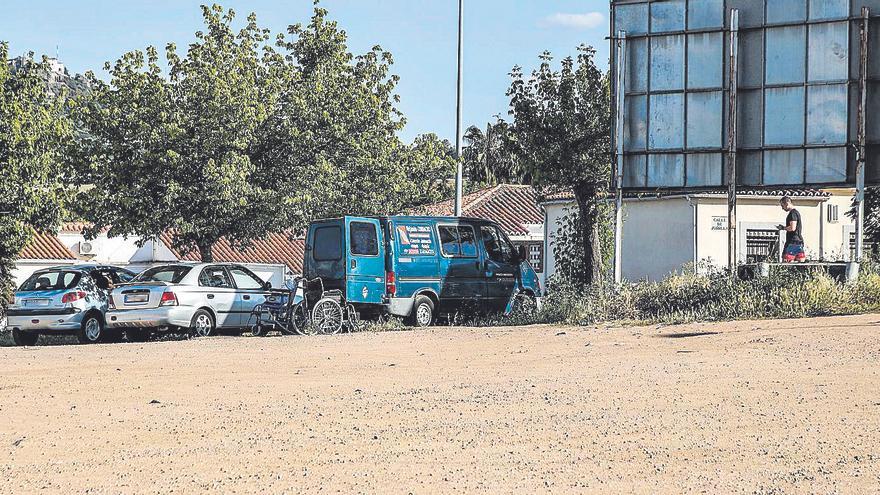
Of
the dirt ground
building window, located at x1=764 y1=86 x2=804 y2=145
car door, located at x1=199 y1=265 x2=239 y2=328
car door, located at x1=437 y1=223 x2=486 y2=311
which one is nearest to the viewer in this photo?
the dirt ground

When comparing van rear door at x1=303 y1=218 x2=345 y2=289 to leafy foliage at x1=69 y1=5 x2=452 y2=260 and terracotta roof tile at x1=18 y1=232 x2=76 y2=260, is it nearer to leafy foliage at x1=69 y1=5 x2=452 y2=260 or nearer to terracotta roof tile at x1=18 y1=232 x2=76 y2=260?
leafy foliage at x1=69 y1=5 x2=452 y2=260

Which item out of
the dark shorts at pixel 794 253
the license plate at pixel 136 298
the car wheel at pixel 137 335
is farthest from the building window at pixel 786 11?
the car wheel at pixel 137 335

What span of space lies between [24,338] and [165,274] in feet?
11.3

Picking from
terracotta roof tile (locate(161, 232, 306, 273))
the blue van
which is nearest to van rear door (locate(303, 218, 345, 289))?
the blue van

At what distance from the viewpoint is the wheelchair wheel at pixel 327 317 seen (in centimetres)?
2144

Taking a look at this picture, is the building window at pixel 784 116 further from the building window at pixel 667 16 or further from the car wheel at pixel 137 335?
the car wheel at pixel 137 335

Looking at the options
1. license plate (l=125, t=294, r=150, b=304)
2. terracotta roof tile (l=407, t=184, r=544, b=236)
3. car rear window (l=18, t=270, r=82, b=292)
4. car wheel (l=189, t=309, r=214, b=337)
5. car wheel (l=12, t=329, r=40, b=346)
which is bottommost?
car wheel (l=12, t=329, r=40, b=346)

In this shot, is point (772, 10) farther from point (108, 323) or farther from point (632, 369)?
point (108, 323)

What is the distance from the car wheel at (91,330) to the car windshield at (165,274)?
1.08m

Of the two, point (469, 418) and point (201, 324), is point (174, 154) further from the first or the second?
point (469, 418)

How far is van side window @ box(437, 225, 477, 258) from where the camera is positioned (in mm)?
23328

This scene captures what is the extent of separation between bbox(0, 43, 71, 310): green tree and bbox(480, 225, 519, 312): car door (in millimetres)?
10569

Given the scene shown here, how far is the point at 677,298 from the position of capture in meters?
21.3

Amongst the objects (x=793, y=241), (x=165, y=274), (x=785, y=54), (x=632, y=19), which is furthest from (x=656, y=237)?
(x=165, y=274)
